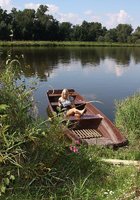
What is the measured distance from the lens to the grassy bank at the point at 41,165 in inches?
227

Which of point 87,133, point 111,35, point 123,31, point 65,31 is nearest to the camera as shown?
point 87,133

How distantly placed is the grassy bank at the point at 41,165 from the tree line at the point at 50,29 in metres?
77.0

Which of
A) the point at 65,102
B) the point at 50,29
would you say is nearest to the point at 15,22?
the point at 50,29

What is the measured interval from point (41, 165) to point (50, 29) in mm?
101970

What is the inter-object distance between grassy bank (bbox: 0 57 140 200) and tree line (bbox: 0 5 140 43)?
77029 millimetres

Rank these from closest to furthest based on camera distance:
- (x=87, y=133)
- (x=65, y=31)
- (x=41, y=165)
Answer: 1. (x=41, y=165)
2. (x=87, y=133)
3. (x=65, y=31)

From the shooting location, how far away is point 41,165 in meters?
5.91

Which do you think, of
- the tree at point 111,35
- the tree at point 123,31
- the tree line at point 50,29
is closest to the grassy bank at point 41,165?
the tree line at point 50,29

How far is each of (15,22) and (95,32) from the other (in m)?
35.0

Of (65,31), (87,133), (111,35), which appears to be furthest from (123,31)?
(87,133)

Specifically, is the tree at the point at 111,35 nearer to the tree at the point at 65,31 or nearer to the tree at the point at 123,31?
the tree at the point at 123,31

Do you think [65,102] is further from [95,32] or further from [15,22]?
[95,32]

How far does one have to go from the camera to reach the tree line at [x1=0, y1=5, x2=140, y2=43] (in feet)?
316

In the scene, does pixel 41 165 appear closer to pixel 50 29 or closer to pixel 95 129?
pixel 95 129
